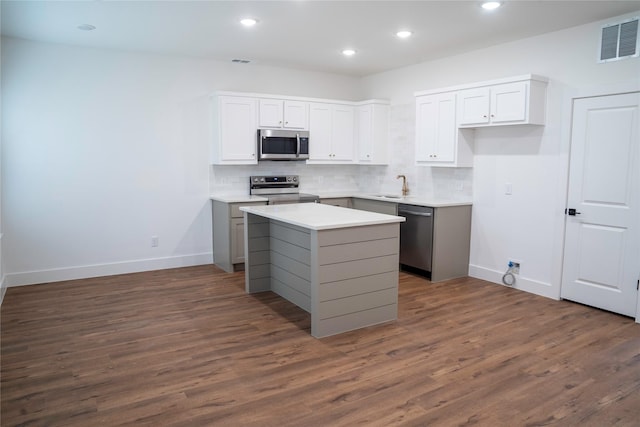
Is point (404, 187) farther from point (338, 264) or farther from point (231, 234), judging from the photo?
point (338, 264)

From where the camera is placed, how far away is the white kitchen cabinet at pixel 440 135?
5.21 meters

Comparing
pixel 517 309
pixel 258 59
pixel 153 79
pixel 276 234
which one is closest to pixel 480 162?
pixel 517 309

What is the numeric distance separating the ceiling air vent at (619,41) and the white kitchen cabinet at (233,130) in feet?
12.9

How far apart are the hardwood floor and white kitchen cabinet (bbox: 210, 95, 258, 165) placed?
1990 mm

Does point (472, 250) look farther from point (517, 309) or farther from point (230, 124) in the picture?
point (230, 124)

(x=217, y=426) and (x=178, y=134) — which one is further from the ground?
(x=178, y=134)

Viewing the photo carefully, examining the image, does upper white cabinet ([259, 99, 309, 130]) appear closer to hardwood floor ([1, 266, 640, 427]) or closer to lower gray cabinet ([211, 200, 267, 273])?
lower gray cabinet ([211, 200, 267, 273])

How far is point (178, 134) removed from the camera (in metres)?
5.78

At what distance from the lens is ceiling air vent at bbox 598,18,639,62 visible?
385cm

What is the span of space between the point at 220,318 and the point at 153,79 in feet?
10.8

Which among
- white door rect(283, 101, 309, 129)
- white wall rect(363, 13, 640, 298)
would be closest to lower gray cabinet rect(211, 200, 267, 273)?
white door rect(283, 101, 309, 129)

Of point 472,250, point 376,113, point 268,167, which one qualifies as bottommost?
point 472,250

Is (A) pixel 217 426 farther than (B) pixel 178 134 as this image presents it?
No

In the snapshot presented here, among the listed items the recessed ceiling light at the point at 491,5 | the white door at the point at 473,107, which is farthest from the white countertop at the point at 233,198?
the recessed ceiling light at the point at 491,5
